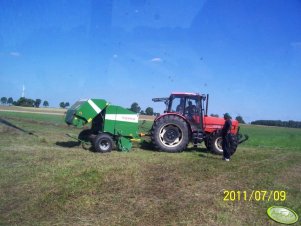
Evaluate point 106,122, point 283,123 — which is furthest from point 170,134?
point 283,123

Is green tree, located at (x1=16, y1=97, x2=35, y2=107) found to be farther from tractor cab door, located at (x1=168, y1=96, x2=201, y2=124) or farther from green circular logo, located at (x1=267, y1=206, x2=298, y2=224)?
green circular logo, located at (x1=267, y1=206, x2=298, y2=224)

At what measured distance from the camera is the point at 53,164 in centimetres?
910

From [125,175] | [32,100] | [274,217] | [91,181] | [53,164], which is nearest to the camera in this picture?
[274,217]

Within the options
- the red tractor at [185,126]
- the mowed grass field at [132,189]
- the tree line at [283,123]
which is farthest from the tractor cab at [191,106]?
the tree line at [283,123]

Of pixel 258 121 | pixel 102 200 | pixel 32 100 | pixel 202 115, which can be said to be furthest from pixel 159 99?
pixel 258 121

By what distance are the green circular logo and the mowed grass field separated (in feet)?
0.45

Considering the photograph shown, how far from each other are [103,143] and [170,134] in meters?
2.51

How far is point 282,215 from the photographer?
6.09 m

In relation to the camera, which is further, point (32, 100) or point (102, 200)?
point (32, 100)

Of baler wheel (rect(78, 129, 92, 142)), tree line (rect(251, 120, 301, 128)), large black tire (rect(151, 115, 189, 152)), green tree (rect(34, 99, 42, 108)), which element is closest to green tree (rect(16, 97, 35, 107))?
green tree (rect(34, 99, 42, 108))

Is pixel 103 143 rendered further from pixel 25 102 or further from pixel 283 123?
pixel 283 123

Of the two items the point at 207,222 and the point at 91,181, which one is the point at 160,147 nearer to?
the point at 91,181

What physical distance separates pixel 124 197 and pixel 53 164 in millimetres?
3250
